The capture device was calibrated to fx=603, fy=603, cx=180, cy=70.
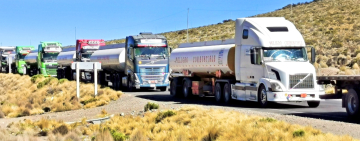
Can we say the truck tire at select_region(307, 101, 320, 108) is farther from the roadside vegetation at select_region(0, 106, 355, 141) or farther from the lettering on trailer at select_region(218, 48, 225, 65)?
the roadside vegetation at select_region(0, 106, 355, 141)

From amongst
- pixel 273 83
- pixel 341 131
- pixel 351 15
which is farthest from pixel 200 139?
pixel 351 15

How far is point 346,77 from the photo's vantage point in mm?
18266

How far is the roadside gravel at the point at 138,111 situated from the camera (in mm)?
15823

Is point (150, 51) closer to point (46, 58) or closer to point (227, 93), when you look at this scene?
point (227, 93)

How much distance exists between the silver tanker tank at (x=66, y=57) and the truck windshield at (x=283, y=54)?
31279 mm

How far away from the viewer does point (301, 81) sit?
22.8 metres

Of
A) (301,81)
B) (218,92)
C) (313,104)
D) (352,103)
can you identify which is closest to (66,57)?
(218,92)

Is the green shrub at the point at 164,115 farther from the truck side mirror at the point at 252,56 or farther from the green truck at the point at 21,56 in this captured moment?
the green truck at the point at 21,56

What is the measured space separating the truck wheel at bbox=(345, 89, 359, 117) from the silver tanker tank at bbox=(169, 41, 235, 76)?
27.7ft

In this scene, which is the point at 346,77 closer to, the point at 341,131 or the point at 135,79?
the point at 341,131

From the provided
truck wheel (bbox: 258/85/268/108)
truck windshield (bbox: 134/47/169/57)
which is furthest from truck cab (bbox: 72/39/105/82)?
truck wheel (bbox: 258/85/268/108)

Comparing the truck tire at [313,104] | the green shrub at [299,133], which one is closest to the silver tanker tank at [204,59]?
the truck tire at [313,104]

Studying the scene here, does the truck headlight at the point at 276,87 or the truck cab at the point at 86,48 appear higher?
the truck cab at the point at 86,48

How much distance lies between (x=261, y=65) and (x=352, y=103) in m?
5.91
